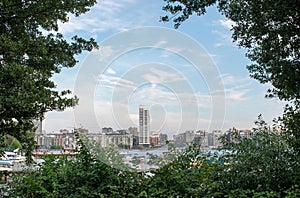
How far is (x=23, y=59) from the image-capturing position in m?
5.33

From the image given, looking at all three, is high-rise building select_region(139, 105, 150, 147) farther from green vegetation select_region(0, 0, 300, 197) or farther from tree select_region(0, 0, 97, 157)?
tree select_region(0, 0, 97, 157)

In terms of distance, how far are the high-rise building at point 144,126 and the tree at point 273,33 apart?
130 cm

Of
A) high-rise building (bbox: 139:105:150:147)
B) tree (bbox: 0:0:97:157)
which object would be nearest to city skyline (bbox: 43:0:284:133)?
high-rise building (bbox: 139:105:150:147)

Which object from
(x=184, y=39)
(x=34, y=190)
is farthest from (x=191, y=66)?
(x=34, y=190)

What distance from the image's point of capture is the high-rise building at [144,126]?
3.34m

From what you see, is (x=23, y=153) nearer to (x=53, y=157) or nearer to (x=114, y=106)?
(x=53, y=157)

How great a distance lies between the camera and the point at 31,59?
5383mm

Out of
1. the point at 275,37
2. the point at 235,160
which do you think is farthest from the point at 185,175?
the point at 275,37

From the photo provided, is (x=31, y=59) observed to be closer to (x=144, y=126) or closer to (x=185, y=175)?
(x=144, y=126)

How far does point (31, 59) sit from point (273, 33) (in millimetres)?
3733

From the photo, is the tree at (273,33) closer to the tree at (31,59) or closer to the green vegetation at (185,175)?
the green vegetation at (185,175)

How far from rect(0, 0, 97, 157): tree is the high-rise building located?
1430 mm

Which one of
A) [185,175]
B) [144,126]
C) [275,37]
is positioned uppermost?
[275,37]

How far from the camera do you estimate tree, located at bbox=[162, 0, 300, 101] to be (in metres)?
3.36
